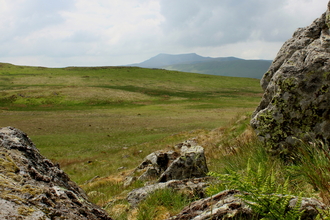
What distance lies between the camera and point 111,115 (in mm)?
52062

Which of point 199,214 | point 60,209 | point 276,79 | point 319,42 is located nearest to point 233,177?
point 199,214

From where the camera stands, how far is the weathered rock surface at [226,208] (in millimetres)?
2500

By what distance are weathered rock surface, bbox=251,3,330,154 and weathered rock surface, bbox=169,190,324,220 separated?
3357 mm

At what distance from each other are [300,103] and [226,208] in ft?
14.1

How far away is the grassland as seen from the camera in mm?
20625

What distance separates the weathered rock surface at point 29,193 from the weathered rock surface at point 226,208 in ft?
3.85

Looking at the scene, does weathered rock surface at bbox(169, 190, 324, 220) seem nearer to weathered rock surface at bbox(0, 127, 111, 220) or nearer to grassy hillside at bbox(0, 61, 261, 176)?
weathered rock surface at bbox(0, 127, 111, 220)

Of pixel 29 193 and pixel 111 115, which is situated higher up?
pixel 29 193

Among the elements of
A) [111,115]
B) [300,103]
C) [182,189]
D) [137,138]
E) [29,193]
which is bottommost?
[137,138]

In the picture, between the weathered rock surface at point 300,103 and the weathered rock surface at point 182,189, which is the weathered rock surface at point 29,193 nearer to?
the weathered rock surface at point 182,189

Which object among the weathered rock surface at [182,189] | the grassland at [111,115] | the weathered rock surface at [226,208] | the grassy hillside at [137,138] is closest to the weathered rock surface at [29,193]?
the weathered rock surface at [226,208]

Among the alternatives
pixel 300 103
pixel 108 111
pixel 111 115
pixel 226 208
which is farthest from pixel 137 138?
pixel 108 111

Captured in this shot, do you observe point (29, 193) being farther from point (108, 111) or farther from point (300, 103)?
point (108, 111)

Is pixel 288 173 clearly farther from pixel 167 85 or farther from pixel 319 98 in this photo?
pixel 167 85
